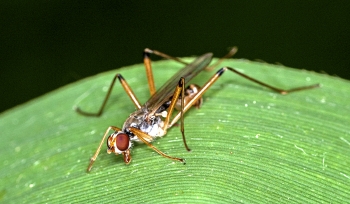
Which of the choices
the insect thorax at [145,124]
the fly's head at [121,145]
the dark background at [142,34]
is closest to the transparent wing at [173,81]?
the insect thorax at [145,124]

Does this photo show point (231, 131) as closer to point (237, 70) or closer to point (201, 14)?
point (237, 70)

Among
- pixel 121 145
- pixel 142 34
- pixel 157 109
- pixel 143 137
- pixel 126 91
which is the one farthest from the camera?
pixel 142 34

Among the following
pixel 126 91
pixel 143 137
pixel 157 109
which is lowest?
pixel 143 137

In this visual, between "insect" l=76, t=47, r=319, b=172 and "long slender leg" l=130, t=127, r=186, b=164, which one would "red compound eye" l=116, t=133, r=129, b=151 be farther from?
"long slender leg" l=130, t=127, r=186, b=164

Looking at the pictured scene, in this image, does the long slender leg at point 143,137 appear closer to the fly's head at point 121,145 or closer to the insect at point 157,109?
the insect at point 157,109

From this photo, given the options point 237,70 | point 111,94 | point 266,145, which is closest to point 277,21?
point 237,70

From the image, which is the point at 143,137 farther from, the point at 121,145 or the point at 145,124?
the point at 121,145

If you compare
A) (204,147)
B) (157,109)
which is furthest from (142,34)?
(204,147)
